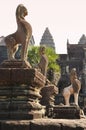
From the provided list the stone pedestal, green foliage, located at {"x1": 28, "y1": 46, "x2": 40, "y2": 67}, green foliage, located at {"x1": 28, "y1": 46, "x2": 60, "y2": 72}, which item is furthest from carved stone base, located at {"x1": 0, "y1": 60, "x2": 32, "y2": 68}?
green foliage, located at {"x1": 28, "y1": 46, "x2": 40, "y2": 67}

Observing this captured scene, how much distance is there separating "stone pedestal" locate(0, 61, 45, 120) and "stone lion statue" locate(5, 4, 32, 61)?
37.0 inches

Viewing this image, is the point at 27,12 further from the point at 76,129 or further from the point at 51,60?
the point at 51,60

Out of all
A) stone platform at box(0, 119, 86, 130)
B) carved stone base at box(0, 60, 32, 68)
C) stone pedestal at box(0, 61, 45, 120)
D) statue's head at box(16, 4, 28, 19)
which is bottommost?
stone platform at box(0, 119, 86, 130)

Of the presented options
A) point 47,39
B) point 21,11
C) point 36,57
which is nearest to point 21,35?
point 21,11

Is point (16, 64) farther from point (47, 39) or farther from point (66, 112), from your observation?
point (47, 39)

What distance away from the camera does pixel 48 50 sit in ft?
185

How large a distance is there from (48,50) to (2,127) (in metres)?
50.1

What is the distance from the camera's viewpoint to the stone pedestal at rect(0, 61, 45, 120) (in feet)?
23.7

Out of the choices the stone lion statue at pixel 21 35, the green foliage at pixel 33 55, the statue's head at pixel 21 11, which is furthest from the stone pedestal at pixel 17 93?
the green foliage at pixel 33 55

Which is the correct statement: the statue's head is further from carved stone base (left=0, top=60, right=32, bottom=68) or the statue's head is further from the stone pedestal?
the stone pedestal

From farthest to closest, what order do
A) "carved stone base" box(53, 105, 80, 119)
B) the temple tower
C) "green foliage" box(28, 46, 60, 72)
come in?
1. the temple tower
2. "green foliage" box(28, 46, 60, 72)
3. "carved stone base" box(53, 105, 80, 119)

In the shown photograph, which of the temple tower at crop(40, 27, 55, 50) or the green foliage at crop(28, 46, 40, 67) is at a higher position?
the temple tower at crop(40, 27, 55, 50)

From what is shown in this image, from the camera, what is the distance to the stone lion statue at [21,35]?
27.6 feet

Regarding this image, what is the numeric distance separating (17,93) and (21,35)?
1643mm
